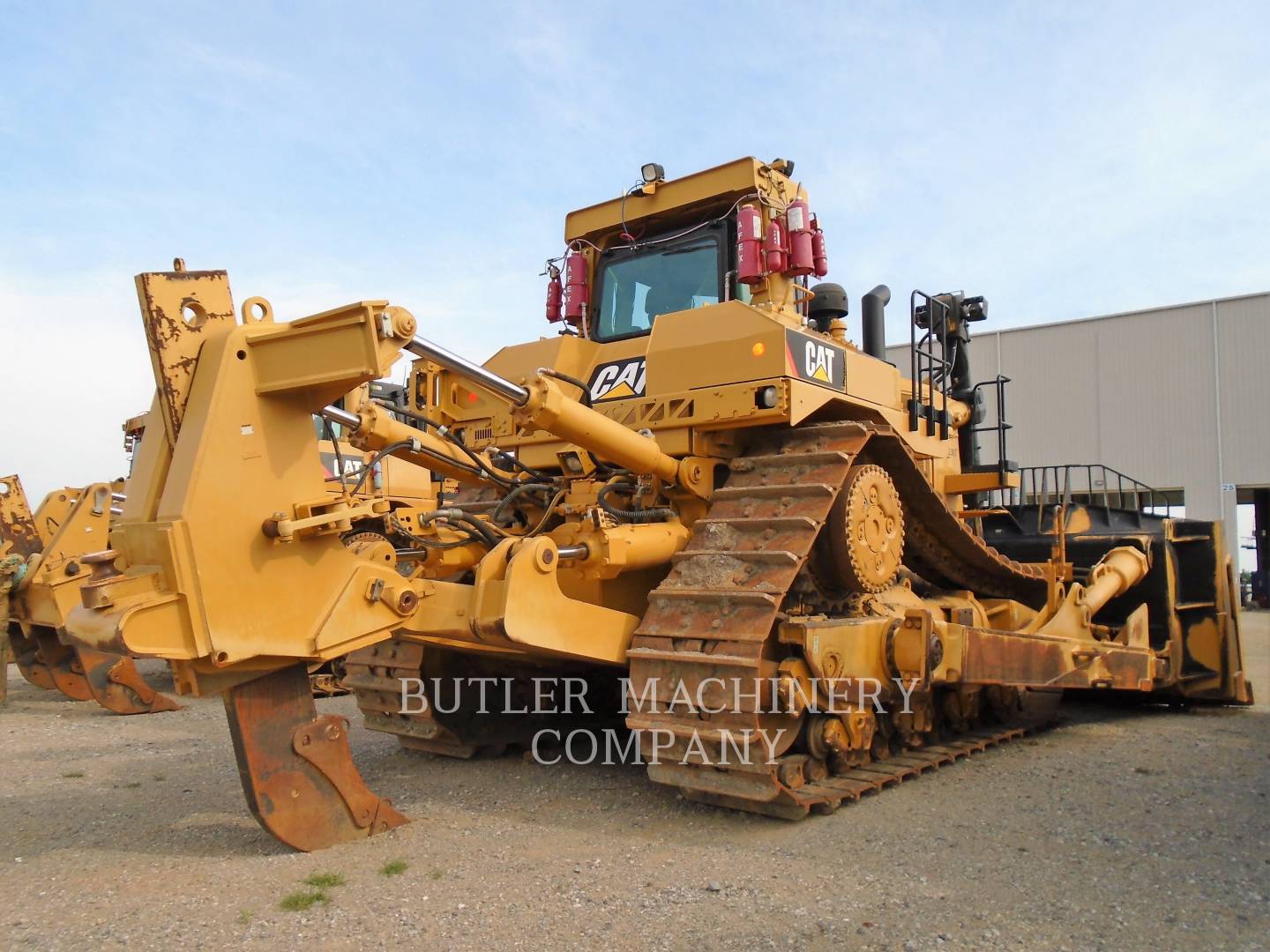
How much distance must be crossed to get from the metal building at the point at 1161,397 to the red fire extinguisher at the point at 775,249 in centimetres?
2058

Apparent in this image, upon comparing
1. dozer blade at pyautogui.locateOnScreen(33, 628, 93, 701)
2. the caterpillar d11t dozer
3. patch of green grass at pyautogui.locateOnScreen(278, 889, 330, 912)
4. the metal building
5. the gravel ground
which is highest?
the metal building

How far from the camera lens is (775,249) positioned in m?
6.30

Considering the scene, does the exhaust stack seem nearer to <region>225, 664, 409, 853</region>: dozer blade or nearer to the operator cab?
the operator cab

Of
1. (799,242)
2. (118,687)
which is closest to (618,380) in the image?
(799,242)

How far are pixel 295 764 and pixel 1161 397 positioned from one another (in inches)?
1069

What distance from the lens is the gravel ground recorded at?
362 cm

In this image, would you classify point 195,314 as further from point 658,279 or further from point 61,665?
point 61,665

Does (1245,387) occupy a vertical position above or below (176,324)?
above

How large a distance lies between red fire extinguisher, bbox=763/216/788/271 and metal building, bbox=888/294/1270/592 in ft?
67.5

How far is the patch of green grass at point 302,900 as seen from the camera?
12.3ft

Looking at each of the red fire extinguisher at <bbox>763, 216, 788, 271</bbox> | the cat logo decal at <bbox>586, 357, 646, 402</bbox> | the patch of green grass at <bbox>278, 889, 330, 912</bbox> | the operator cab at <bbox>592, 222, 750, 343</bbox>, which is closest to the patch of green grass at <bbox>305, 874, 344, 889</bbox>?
the patch of green grass at <bbox>278, 889, 330, 912</bbox>

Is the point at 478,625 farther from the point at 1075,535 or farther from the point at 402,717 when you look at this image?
the point at 1075,535

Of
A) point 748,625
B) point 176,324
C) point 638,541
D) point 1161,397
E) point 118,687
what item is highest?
point 1161,397

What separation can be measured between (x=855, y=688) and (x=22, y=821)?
14.1ft
